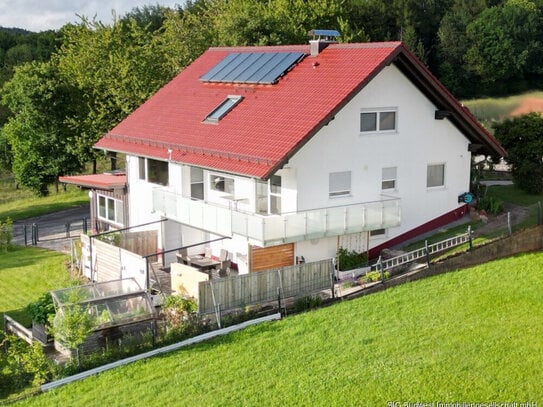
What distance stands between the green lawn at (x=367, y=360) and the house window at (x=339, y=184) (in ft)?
15.4

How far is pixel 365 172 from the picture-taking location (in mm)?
25781

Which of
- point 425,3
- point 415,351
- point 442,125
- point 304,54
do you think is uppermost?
point 425,3

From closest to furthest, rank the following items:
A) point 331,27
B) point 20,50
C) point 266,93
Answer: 1. point 266,93
2. point 331,27
3. point 20,50

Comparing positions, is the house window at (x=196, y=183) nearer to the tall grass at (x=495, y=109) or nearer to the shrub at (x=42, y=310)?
the shrub at (x=42, y=310)

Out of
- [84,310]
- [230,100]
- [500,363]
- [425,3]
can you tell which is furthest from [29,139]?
[425,3]

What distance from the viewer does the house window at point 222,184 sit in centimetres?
2688

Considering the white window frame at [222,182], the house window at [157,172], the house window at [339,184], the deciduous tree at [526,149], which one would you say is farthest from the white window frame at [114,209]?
the deciduous tree at [526,149]

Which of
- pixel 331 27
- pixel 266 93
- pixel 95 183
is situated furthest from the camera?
pixel 331 27

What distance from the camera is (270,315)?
2125 cm

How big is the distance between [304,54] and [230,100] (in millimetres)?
3386

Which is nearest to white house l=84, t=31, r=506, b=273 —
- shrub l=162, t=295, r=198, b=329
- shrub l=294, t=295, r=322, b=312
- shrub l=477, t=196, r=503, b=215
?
shrub l=477, t=196, r=503, b=215

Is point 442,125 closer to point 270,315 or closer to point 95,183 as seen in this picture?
point 270,315

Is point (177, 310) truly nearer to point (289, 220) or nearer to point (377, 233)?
point (289, 220)

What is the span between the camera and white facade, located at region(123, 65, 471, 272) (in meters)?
24.6
